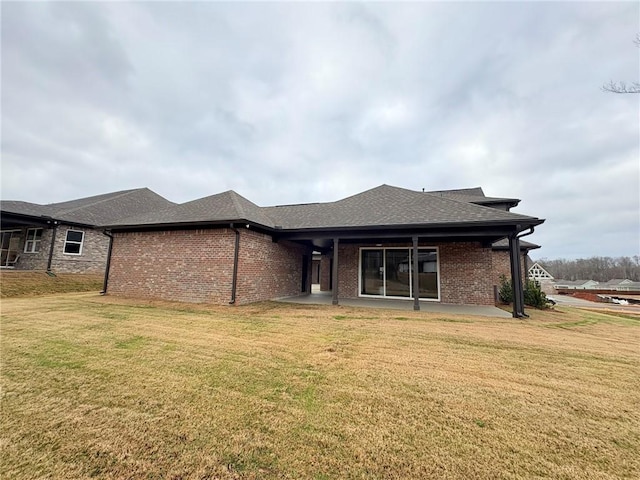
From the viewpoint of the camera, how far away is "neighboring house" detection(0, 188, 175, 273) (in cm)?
1328

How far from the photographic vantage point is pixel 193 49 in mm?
11414

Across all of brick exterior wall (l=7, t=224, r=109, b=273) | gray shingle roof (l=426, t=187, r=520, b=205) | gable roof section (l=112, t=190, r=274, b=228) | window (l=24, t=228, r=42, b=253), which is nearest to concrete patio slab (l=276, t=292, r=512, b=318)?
gable roof section (l=112, t=190, r=274, b=228)

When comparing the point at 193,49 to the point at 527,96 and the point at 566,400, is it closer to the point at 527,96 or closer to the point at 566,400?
the point at 527,96

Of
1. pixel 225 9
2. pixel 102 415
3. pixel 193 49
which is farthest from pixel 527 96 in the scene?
pixel 102 415

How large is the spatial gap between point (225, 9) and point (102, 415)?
1299cm

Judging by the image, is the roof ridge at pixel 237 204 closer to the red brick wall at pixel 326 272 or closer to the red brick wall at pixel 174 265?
the red brick wall at pixel 174 265

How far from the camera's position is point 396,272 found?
37.1 ft

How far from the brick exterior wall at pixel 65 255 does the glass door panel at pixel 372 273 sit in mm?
14396

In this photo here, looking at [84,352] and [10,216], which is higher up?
[10,216]

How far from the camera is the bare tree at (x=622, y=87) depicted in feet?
19.9

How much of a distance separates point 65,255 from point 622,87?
22.7 metres

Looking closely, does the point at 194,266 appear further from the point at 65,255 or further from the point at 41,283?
the point at 65,255

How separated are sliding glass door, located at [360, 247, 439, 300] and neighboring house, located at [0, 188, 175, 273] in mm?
13672

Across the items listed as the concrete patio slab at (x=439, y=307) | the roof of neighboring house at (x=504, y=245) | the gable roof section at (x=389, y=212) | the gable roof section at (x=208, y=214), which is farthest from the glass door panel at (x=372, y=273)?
the roof of neighboring house at (x=504, y=245)
